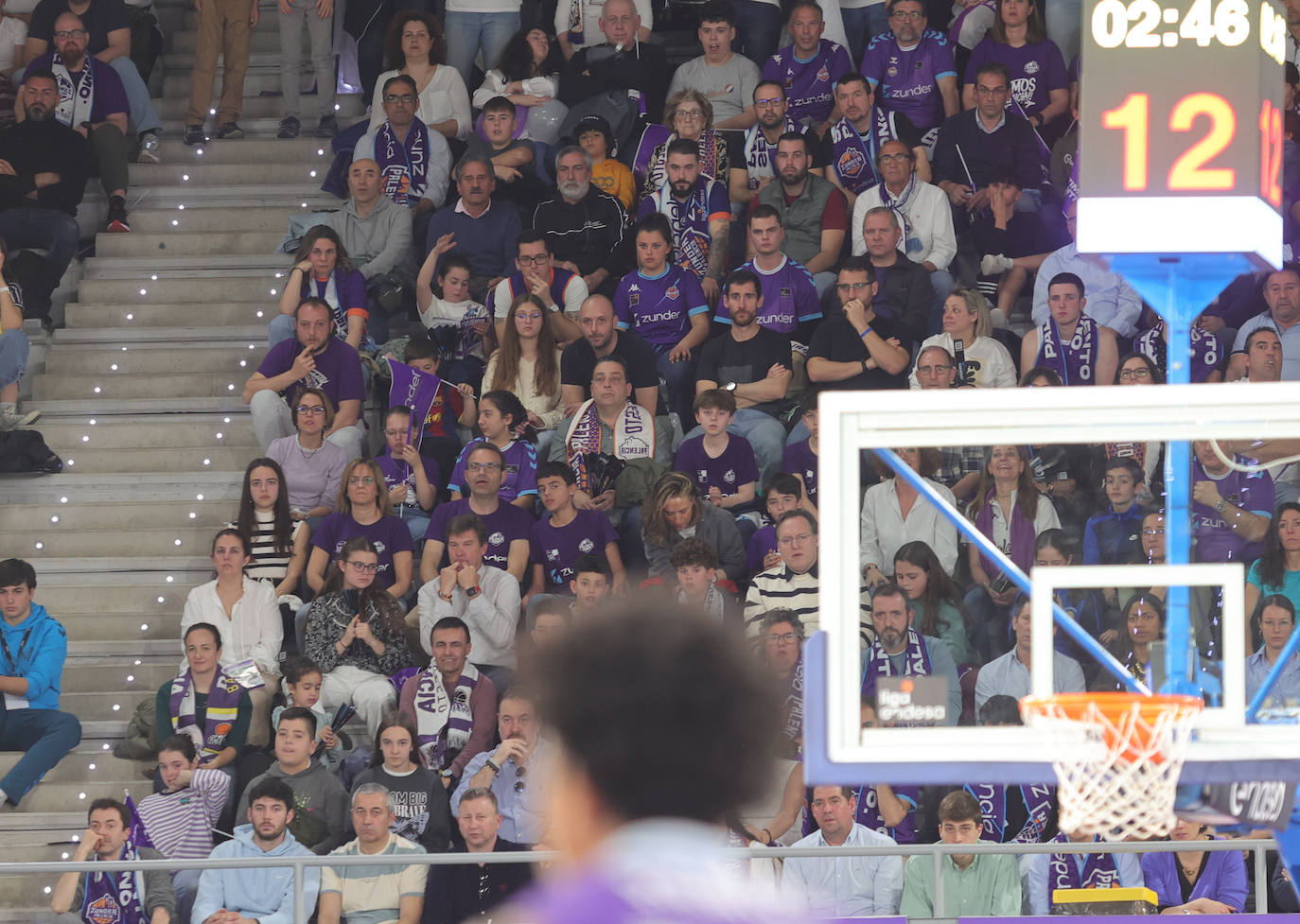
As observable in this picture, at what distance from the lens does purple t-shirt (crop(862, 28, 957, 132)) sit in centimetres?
1045

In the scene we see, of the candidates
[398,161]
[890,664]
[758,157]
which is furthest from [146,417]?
[890,664]

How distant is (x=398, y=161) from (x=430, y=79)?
0.74 meters

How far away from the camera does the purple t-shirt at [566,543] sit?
28.6ft

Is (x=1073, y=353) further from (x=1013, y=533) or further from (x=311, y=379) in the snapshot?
(x=311, y=379)

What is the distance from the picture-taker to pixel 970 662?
558cm

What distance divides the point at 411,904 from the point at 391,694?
122 centimetres

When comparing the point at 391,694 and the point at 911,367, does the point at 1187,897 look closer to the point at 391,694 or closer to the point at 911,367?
the point at 911,367

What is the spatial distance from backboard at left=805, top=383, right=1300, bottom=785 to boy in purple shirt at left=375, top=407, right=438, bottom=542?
4684 mm

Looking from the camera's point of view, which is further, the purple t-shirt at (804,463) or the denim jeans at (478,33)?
the denim jeans at (478,33)

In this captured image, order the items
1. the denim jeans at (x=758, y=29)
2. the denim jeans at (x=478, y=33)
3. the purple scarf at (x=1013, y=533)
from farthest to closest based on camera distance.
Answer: the denim jeans at (x=478, y=33) → the denim jeans at (x=758, y=29) → the purple scarf at (x=1013, y=533)

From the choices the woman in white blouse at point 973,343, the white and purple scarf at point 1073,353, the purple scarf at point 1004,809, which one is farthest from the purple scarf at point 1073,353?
the purple scarf at point 1004,809

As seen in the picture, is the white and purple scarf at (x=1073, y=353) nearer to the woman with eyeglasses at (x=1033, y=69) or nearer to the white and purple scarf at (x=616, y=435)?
the woman with eyeglasses at (x=1033, y=69)

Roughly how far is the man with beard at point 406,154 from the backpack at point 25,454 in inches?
94.5

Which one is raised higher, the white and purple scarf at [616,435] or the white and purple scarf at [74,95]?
the white and purple scarf at [74,95]
